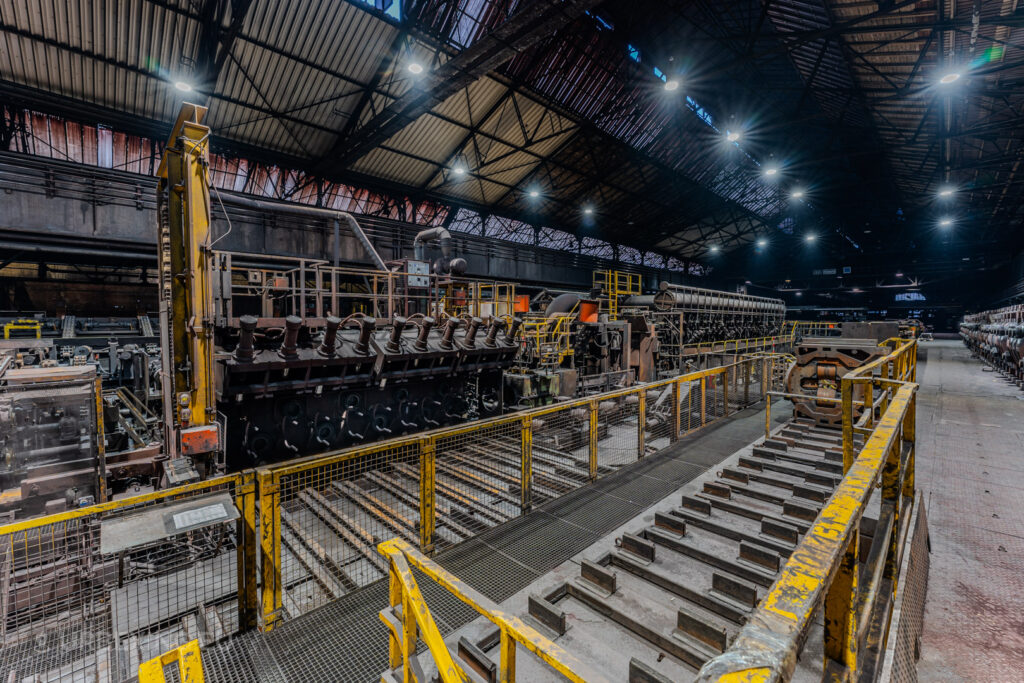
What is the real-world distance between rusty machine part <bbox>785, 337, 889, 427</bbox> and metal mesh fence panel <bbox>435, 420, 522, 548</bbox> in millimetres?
5305

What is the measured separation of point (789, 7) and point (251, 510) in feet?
61.0

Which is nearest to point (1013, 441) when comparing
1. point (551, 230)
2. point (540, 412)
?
point (540, 412)

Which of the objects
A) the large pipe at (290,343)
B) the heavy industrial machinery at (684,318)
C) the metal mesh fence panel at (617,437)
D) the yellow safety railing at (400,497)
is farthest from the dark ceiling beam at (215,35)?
the heavy industrial machinery at (684,318)

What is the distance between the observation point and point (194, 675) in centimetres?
167

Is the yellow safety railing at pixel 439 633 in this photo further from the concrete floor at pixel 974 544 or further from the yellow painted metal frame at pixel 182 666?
the concrete floor at pixel 974 544

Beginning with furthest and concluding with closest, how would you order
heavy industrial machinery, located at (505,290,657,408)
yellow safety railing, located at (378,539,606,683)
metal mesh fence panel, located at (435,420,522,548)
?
heavy industrial machinery, located at (505,290,657,408) < metal mesh fence panel, located at (435,420,522,548) < yellow safety railing, located at (378,539,606,683)

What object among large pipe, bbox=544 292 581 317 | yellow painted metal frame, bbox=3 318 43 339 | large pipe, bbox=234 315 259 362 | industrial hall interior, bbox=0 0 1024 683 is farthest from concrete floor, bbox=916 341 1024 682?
yellow painted metal frame, bbox=3 318 43 339

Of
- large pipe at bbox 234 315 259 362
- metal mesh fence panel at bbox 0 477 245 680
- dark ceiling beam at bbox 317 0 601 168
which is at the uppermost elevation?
dark ceiling beam at bbox 317 0 601 168

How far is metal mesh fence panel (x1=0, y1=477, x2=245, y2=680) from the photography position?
2732 millimetres

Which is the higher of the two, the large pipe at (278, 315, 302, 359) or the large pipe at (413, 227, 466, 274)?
the large pipe at (413, 227, 466, 274)

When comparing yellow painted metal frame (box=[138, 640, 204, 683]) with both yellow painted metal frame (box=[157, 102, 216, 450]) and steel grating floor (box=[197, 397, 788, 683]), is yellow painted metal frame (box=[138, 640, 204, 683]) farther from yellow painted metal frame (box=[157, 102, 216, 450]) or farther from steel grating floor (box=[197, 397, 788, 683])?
yellow painted metal frame (box=[157, 102, 216, 450])

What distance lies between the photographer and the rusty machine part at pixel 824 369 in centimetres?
718

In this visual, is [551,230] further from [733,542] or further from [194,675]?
[194,675]

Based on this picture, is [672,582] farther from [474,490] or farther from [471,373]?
[471,373]
